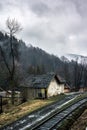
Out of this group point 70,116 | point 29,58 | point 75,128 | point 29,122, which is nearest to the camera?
point 75,128

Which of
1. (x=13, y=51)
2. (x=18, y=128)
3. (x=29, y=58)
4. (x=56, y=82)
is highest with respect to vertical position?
(x=29, y=58)

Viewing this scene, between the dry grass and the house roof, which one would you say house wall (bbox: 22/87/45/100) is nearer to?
the house roof

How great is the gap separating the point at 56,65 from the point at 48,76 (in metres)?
143

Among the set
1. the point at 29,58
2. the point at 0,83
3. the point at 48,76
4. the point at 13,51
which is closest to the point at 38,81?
the point at 48,76

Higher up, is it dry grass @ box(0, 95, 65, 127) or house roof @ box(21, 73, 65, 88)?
house roof @ box(21, 73, 65, 88)

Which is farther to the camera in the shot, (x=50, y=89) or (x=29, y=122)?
(x=50, y=89)

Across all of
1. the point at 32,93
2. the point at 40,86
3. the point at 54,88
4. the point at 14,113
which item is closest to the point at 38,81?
the point at 40,86

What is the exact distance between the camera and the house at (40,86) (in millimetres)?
52594

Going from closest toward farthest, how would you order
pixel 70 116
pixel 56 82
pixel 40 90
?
pixel 70 116 → pixel 40 90 → pixel 56 82

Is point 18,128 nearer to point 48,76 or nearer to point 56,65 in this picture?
point 48,76

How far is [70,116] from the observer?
26656 millimetres

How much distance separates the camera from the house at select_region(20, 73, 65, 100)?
52594 millimetres

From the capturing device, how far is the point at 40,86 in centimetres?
5294

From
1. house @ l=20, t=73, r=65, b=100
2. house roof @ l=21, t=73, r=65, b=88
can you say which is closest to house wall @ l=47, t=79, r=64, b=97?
house @ l=20, t=73, r=65, b=100
